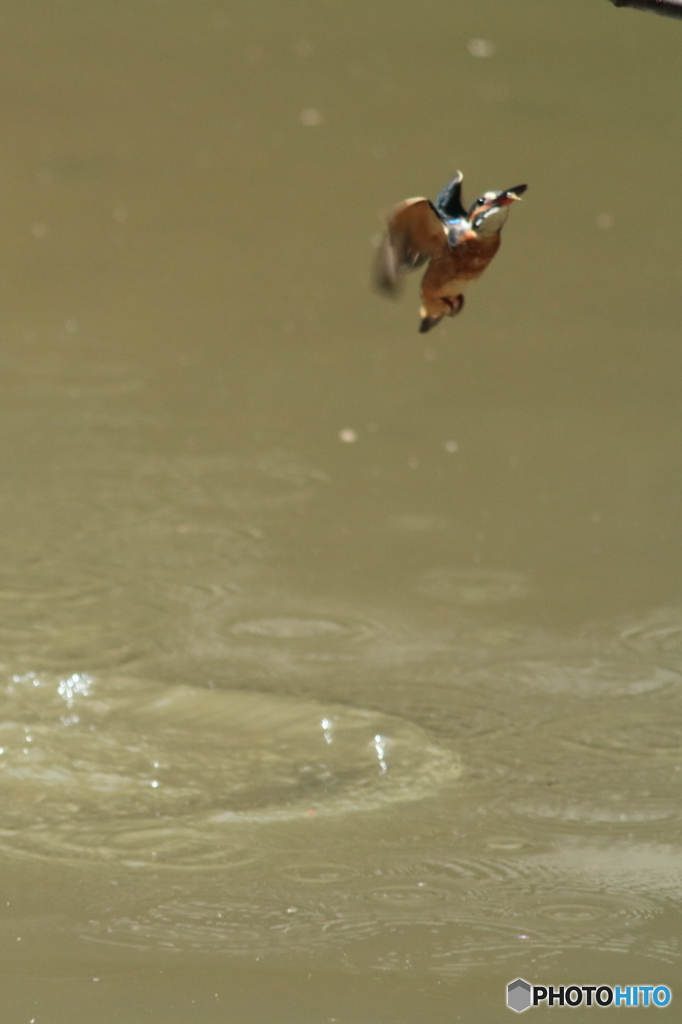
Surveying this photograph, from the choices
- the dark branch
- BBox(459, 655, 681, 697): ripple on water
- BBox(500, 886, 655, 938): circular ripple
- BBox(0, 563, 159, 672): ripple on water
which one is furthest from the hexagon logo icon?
the dark branch

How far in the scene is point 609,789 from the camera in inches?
69.1

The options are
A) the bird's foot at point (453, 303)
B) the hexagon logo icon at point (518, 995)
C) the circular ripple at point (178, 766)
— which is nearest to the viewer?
the bird's foot at point (453, 303)

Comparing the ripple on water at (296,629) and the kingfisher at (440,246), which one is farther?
the ripple on water at (296,629)

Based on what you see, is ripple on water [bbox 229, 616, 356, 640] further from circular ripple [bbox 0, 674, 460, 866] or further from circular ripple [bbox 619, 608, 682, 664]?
circular ripple [bbox 619, 608, 682, 664]

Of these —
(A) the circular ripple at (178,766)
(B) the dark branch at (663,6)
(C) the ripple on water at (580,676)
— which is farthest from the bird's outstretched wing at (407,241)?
(C) the ripple on water at (580,676)

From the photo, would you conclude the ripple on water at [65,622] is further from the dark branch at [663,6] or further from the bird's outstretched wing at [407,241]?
the dark branch at [663,6]

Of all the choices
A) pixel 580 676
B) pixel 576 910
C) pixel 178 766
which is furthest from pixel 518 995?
pixel 580 676

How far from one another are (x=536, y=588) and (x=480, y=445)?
0.41 m

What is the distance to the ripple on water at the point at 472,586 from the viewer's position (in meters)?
2.19

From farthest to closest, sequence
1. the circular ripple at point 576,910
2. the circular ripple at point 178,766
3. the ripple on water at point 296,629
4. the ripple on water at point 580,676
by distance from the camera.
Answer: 1. the ripple on water at point 296,629
2. the ripple on water at point 580,676
3. the circular ripple at point 178,766
4. the circular ripple at point 576,910

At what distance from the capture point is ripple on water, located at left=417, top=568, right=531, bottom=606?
2.19 m

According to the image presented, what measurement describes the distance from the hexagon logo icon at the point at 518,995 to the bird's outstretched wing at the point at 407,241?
0.79 meters

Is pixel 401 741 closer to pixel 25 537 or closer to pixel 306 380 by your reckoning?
pixel 25 537

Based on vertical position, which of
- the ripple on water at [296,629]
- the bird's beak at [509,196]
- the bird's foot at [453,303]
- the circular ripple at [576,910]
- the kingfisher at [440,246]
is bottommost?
the ripple on water at [296,629]
